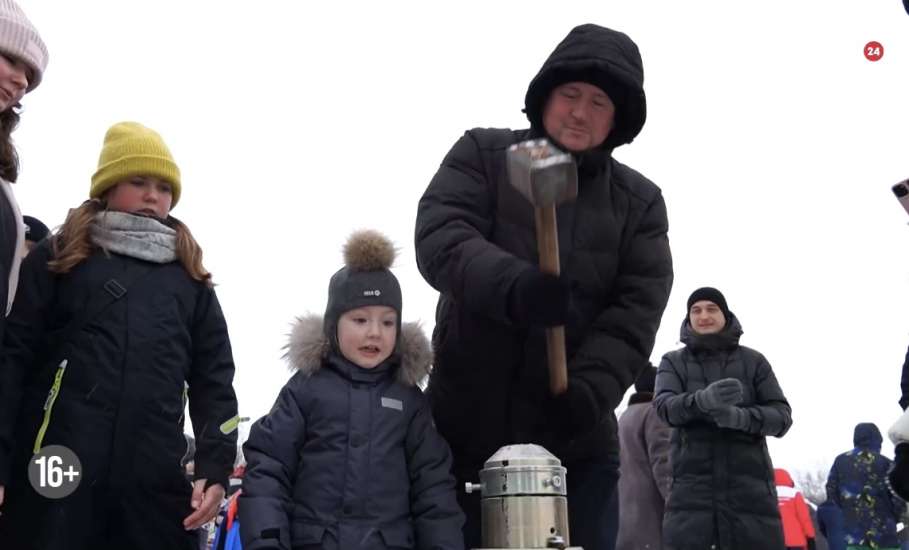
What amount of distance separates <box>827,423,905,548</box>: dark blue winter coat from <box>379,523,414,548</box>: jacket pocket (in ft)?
20.3

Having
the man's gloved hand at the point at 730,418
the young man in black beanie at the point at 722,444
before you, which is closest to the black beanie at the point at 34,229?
the young man in black beanie at the point at 722,444

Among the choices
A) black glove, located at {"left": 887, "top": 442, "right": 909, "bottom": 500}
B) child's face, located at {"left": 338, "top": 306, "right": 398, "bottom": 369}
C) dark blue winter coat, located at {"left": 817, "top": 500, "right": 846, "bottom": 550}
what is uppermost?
child's face, located at {"left": 338, "top": 306, "right": 398, "bottom": 369}

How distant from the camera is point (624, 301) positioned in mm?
2703

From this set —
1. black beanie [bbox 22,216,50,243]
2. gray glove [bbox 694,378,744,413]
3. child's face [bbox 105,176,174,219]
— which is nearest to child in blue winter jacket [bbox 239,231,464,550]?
child's face [bbox 105,176,174,219]

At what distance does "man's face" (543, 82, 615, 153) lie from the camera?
8.85ft

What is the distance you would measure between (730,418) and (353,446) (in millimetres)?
2754

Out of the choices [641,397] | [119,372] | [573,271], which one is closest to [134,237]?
[119,372]

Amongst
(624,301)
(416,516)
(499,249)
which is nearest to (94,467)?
(416,516)

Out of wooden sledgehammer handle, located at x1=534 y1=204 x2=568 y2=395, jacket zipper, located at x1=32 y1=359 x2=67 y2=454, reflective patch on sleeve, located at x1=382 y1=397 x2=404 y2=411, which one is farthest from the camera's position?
reflective patch on sleeve, located at x1=382 y1=397 x2=404 y2=411

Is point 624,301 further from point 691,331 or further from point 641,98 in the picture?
point 691,331

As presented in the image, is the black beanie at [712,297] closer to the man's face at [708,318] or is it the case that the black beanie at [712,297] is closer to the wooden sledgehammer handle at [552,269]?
the man's face at [708,318]

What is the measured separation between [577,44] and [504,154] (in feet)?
1.12

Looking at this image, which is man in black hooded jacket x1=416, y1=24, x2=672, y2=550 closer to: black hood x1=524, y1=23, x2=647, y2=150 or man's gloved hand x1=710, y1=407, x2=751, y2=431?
black hood x1=524, y1=23, x2=647, y2=150

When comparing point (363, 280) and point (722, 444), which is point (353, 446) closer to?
point (363, 280)
